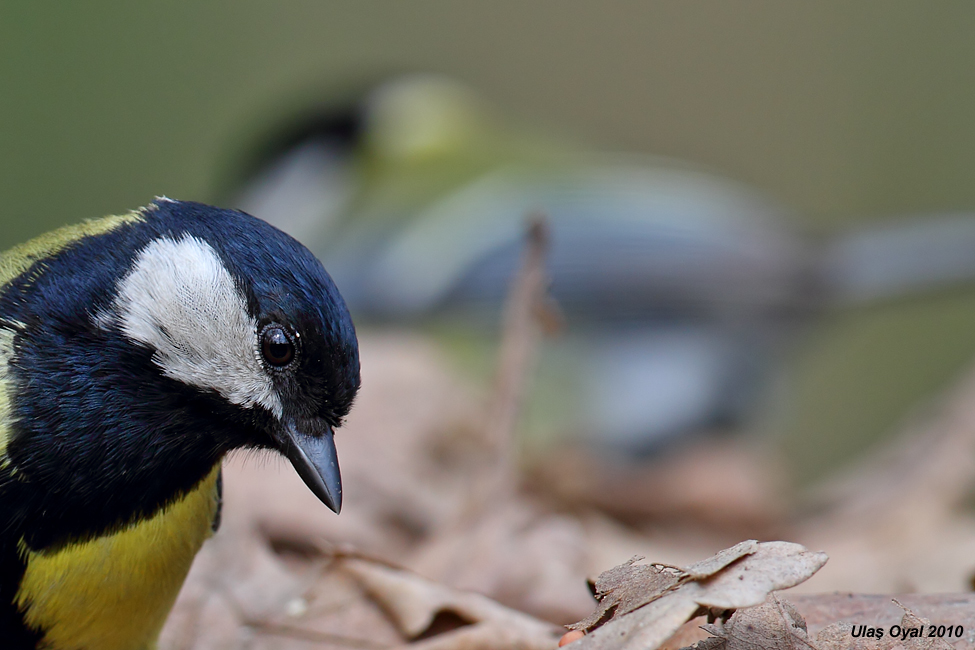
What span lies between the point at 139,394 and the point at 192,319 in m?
0.12

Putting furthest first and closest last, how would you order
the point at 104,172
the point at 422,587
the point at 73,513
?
the point at 104,172, the point at 422,587, the point at 73,513

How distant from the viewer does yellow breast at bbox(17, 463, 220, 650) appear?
1.21 m

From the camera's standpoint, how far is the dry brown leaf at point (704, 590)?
84 centimetres

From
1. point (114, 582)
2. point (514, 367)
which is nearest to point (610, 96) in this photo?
point (514, 367)

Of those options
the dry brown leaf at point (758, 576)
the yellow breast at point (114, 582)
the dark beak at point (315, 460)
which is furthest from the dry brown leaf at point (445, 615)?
the dry brown leaf at point (758, 576)

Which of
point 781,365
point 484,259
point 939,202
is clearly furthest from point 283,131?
point 939,202

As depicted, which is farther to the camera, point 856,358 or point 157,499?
point 856,358

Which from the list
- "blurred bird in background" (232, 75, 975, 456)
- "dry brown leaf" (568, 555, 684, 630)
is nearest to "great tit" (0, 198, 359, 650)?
"dry brown leaf" (568, 555, 684, 630)

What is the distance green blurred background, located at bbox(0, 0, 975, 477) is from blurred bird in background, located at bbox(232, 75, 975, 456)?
129 centimetres

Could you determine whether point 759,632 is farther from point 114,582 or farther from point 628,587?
point 114,582

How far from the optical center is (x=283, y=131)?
15.6 feet

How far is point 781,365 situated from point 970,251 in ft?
2.75

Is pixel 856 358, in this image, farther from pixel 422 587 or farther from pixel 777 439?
pixel 422 587

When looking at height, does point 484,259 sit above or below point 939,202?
below
